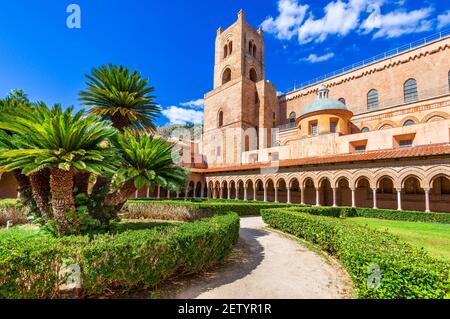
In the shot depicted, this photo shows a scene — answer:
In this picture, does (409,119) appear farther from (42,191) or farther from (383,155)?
(42,191)

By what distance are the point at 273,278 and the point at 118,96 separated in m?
9.21

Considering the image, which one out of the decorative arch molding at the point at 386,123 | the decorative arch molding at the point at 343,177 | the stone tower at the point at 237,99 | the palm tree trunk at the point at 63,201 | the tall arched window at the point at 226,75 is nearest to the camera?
the palm tree trunk at the point at 63,201

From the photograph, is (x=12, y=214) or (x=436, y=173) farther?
(x=436, y=173)

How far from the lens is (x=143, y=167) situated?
7.86 m

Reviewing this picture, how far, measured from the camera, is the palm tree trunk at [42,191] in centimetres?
761

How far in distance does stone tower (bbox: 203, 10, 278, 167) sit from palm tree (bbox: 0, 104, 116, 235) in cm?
2953

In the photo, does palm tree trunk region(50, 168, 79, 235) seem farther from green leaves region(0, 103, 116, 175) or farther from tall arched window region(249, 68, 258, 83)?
tall arched window region(249, 68, 258, 83)

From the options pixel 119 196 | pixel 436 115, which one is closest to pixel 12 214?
pixel 119 196

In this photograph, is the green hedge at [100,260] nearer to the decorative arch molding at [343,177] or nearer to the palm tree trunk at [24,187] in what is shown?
the palm tree trunk at [24,187]

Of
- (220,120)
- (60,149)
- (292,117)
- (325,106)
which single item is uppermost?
(292,117)

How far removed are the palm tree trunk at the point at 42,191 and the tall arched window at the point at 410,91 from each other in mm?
35858

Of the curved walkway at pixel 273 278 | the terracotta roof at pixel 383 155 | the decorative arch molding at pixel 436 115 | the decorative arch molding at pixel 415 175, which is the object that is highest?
the decorative arch molding at pixel 436 115

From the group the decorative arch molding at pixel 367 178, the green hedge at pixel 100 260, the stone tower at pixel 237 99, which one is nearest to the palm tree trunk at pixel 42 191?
the green hedge at pixel 100 260
